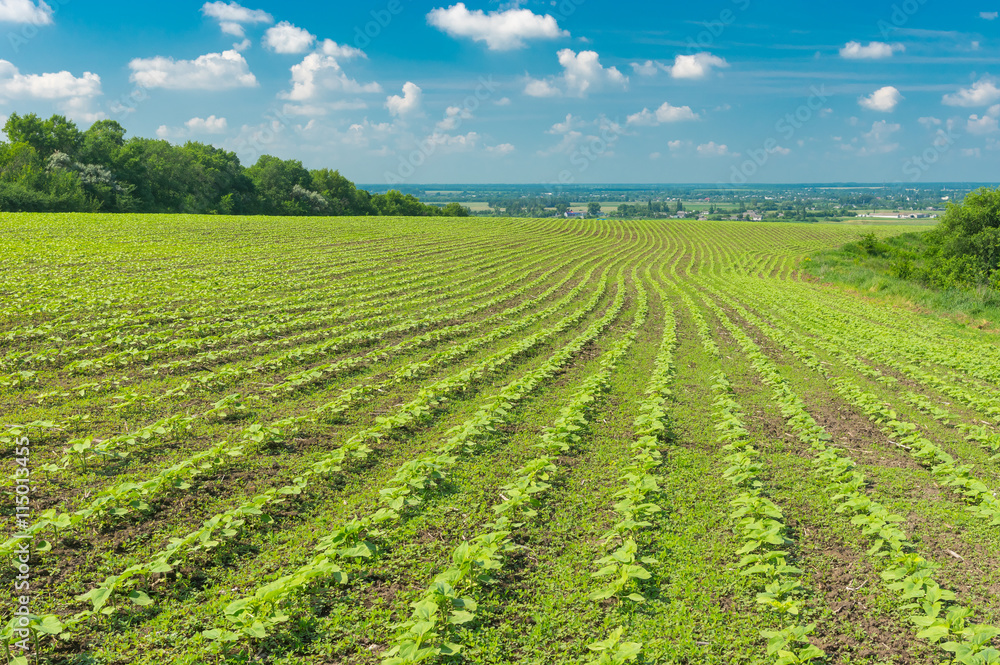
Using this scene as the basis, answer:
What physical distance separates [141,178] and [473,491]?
8251cm

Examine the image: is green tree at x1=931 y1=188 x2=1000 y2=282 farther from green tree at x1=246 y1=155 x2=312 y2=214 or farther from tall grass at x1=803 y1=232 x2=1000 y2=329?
green tree at x1=246 y1=155 x2=312 y2=214

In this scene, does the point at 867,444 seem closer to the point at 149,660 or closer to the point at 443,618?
the point at 443,618

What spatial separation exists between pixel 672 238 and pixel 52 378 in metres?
82.5

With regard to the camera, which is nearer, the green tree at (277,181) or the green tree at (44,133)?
the green tree at (44,133)

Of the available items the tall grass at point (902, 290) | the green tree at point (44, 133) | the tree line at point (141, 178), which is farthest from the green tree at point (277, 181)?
the tall grass at point (902, 290)

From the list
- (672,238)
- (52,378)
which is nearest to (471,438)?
(52,378)

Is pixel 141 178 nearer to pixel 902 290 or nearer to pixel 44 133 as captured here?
pixel 44 133

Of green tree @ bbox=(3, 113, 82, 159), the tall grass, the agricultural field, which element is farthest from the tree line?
the tall grass

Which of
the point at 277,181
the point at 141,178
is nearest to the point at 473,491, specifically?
the point at 141,178

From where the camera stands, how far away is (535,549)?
19.3 ft

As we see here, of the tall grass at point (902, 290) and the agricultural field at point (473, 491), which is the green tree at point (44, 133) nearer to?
the agricultural field at point (473, 491)

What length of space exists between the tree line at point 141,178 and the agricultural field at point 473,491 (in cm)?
5192

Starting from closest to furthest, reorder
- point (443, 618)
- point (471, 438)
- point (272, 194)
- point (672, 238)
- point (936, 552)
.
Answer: point (443, 618)
point (936, 552)
point (471, 438)
point (672, 238)
point (272, 194)

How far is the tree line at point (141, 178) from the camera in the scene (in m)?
55.4
